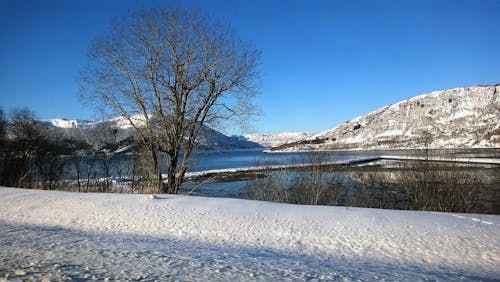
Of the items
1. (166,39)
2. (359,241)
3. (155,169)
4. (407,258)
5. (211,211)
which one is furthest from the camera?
(155,169)

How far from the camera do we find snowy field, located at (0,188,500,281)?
14.0 feet

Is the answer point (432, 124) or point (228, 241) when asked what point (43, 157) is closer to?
point (228, 241)

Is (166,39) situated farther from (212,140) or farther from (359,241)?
(359,241)

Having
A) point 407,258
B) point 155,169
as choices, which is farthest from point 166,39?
point 407,258

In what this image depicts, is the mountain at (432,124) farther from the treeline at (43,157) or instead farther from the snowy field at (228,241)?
the snowy field at (228,241)

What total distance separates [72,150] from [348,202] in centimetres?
2808

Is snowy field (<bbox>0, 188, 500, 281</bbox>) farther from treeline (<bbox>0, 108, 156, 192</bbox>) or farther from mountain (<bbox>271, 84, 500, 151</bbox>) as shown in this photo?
mountain (<bbox>271, 84, 500, 151</bbox>)

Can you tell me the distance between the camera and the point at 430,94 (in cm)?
17950

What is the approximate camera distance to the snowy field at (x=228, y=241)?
4.27 m

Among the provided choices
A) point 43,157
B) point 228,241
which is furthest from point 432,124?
point 228,241

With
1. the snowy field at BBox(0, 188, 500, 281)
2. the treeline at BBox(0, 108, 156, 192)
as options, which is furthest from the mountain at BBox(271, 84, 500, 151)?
the snowy field at BBox(0, 188, 500, 281)

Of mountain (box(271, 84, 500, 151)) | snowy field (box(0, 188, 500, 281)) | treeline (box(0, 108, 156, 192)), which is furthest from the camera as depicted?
mountain (box(271, 84, 500, 151))

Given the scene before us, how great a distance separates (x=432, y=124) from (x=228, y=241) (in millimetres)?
173585

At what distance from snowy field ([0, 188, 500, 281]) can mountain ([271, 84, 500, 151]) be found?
4936 inches
